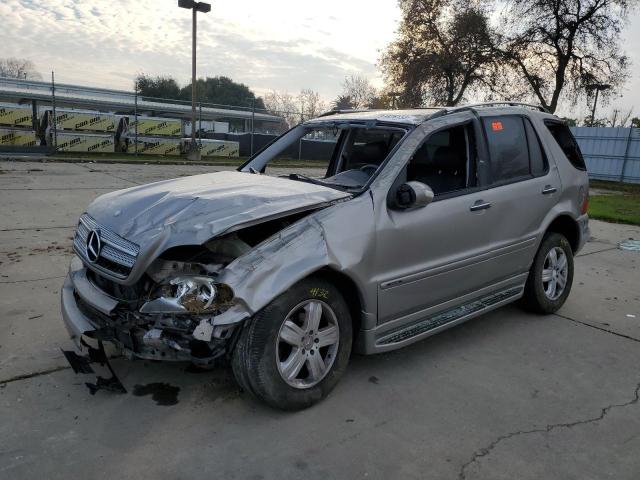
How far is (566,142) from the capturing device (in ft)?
15.9

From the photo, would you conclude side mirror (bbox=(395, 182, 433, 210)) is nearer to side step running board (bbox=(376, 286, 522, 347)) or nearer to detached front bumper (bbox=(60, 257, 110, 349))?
side step running board (bbox=(376, 286, 522, 347))

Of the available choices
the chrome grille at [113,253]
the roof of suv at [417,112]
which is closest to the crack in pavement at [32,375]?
the chrome grille at [113,253]

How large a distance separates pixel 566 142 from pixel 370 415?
330cm

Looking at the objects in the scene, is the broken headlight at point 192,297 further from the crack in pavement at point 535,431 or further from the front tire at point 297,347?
the crack in pavement at point 535,431

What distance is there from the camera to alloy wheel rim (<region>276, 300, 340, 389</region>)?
2.87 meters

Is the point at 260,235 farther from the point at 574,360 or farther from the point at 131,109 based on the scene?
the point at 131,109

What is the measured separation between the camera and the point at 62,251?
606cm

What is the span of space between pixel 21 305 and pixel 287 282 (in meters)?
2.82

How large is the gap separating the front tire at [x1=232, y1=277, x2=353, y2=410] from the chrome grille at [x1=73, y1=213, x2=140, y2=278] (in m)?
0.73

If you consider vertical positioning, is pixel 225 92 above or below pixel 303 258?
above

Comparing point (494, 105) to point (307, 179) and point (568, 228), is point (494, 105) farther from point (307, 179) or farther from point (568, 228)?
point (307, 179)

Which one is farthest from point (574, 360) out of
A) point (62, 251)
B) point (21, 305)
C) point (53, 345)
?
point (62, 251)

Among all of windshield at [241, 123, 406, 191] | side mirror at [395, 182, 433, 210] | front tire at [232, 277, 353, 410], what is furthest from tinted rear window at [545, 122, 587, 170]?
front tire at [232, 277, 353, 410]

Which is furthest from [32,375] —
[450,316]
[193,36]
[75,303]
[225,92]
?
[225,92]
